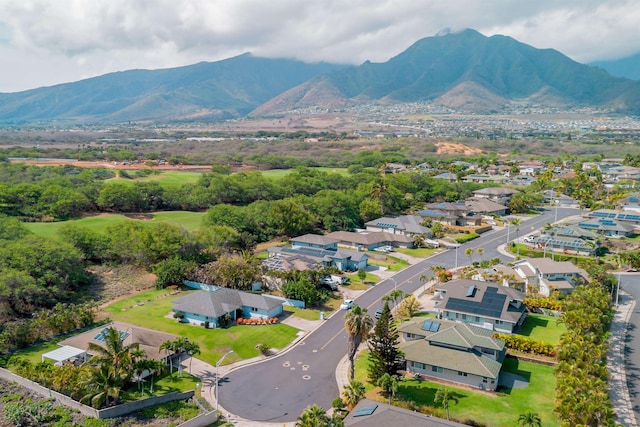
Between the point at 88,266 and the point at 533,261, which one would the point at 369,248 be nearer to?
the point at 533,261

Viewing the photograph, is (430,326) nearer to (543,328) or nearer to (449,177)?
(543,328)

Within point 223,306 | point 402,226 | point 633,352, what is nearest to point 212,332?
point 223,306

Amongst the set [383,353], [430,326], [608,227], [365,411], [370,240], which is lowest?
[608,227]

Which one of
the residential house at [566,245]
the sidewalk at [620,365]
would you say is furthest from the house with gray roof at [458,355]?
the residential house at [566,245]

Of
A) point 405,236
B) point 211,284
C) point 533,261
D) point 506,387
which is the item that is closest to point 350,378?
point 506,387

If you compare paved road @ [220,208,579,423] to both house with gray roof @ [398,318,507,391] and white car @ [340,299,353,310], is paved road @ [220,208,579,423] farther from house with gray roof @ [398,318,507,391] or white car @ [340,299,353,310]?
house with gray roof @ [398,318,507,391]

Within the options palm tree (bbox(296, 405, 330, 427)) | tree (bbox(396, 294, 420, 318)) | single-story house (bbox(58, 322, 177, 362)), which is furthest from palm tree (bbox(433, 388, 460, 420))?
single-story house (bbox(58, 322, 177, 362))
